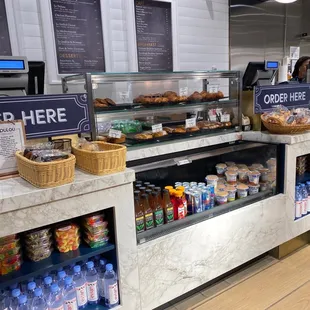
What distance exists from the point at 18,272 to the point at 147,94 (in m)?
1.67

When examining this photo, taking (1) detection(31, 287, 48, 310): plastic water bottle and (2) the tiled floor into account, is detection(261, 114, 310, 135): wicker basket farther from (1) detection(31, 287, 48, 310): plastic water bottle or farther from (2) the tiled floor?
(1) detection(31, 287, 48, 310): plastic water bottle

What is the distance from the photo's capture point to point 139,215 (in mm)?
1892

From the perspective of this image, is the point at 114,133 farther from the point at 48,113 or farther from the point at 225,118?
the point at 225,118

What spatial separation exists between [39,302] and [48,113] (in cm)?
96

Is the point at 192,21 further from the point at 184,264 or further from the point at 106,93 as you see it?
the point at 184,264

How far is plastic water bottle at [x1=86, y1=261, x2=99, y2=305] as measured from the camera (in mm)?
1635

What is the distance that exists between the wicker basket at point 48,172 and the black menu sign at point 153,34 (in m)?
2.56

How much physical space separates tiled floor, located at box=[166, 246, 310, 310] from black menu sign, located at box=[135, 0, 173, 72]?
2557 millimetres

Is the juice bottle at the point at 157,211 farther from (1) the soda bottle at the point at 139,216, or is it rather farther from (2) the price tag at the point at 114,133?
(2) the price tag at the point at 114,133

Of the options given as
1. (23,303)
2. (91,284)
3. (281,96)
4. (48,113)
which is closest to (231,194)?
(281,96)

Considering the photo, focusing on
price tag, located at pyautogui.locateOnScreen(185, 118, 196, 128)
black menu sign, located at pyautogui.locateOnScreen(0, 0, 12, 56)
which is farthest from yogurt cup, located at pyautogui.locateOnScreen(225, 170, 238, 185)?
black menu sign, located at pyautogui.locateOnScreen(0, 0, 12, 56)

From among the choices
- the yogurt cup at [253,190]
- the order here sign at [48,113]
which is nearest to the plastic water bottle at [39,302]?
the order here sign at [48,113]

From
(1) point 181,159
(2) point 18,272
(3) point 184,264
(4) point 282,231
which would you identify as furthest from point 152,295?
(4) point 282,231

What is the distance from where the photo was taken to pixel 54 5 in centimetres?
303
